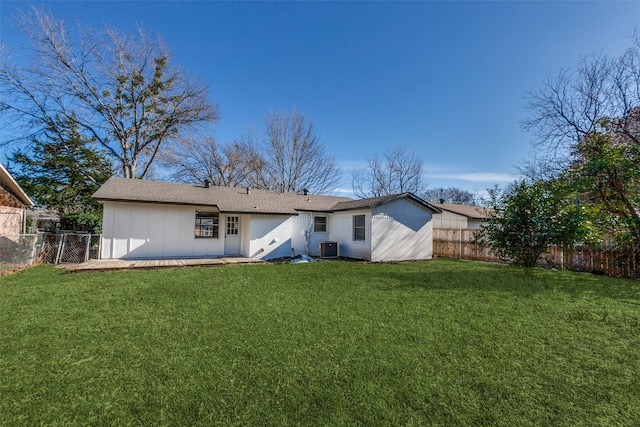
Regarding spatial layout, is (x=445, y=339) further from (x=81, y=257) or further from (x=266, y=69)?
(x=266, y=69)

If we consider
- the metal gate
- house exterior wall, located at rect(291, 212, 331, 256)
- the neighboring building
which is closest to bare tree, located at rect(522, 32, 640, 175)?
the neighboring building

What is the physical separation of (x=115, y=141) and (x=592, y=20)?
80.9 ft

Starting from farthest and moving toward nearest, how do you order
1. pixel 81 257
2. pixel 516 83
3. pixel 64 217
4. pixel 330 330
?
pixel 64 217 < pixel 516 83 < pixel 81 257 < pixel 330 330

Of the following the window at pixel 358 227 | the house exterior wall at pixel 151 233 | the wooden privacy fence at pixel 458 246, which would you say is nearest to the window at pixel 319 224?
the window at pixel 358 227

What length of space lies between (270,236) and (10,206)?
394 inches

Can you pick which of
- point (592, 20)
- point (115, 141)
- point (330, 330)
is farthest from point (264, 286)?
point (115, 141)

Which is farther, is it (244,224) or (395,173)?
(395,173)

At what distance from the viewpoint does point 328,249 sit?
1289 centimetres

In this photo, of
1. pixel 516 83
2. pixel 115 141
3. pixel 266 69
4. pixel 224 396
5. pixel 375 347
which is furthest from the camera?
pixel 115 141

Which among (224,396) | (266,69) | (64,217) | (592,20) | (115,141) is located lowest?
(224,396)

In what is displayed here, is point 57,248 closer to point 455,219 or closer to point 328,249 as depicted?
point 328,249

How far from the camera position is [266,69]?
13883mm

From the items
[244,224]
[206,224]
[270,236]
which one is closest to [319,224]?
[270,236]

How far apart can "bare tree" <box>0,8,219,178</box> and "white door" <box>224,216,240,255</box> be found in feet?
34.6
